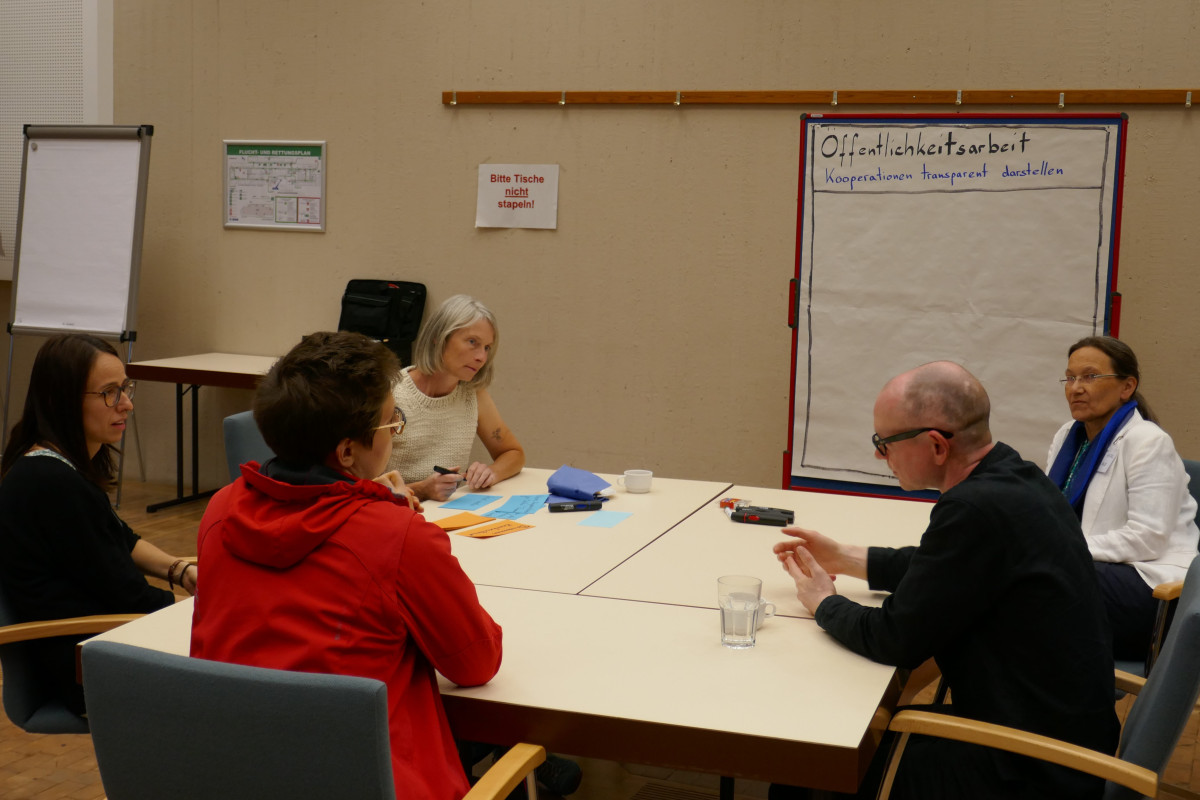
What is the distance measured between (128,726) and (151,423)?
5159 mm

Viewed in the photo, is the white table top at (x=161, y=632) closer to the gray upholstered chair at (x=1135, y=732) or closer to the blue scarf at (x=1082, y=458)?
the gray upholstered chair at (x=1135, y=732)

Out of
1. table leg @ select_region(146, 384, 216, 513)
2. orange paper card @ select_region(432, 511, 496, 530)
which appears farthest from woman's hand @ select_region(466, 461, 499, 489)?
table leg @ select_region(146, 384, 216, 513)

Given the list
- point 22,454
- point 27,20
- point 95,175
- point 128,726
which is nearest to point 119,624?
point 22,454

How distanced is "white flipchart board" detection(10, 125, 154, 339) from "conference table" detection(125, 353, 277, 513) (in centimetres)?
30

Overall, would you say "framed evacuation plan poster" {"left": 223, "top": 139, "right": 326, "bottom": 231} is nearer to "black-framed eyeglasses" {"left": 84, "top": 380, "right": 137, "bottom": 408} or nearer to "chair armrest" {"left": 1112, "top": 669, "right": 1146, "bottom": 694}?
"black-framed eyeglasses" {"left": 84, "top": 380, "right": 137, "bottom": 408}

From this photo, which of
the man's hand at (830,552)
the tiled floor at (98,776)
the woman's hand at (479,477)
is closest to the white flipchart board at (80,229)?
the tiled floor at (98,776)

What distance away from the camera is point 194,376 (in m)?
5.13

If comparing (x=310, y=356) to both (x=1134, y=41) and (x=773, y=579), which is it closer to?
(x=773, y=579)

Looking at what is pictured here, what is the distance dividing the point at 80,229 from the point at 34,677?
3.91m

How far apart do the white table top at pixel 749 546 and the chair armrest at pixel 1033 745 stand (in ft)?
1.24

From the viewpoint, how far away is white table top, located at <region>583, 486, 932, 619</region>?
7.04 ft

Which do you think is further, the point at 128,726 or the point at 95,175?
the point at 95,175

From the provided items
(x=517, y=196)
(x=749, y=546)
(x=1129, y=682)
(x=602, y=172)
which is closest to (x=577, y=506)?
(x=749, y=546)

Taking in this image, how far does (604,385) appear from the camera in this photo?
200 inches
